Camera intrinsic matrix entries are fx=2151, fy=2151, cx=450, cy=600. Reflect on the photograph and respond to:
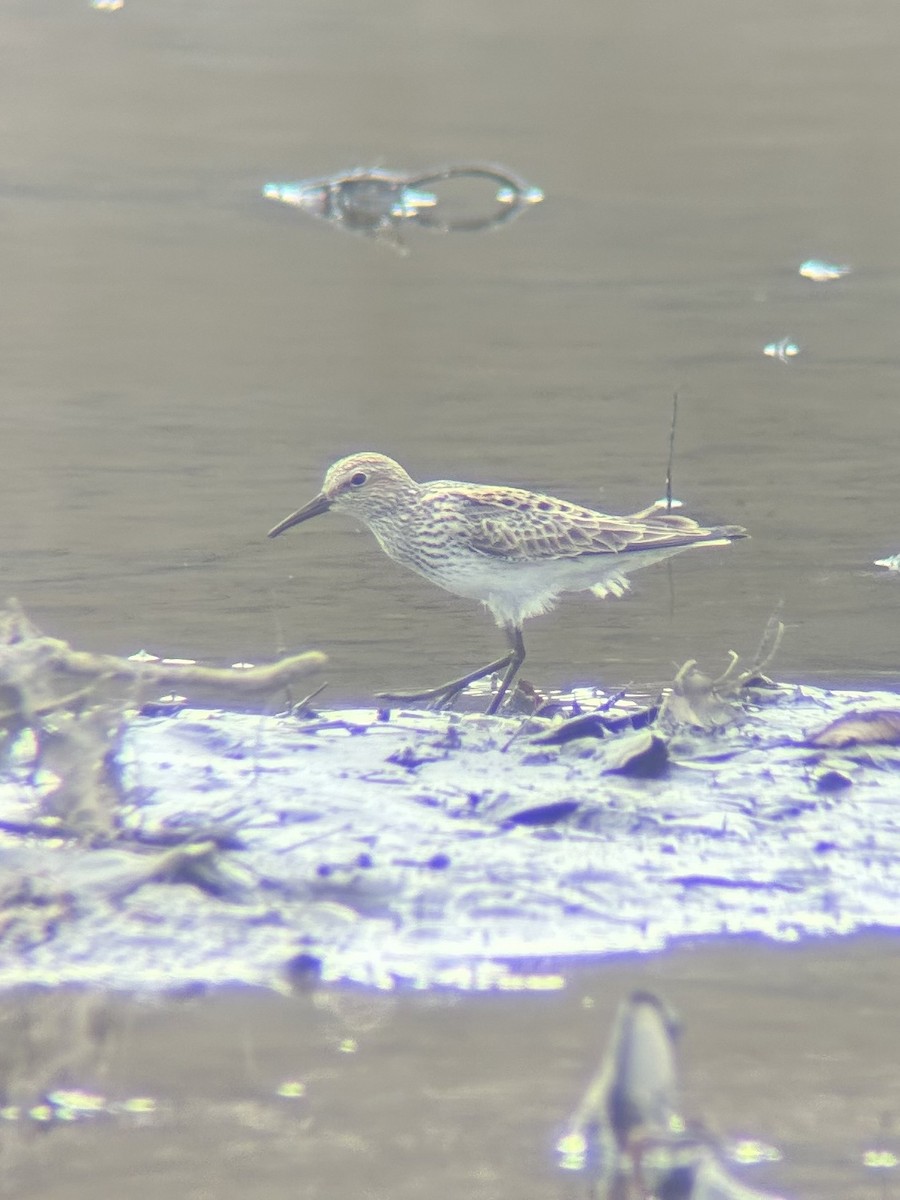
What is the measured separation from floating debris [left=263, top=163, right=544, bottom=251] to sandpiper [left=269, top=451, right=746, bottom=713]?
818 cm

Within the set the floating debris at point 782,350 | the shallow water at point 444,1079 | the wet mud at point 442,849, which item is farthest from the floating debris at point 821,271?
the shallow water at point 444,1079

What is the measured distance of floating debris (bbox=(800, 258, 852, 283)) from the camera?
13.2 metres

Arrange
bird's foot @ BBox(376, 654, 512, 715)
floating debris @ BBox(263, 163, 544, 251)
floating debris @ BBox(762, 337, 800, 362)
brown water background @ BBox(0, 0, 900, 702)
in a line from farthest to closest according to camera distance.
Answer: floating debris @ BBox(263, 163, 544, 251) → floating debris @ BBox(762, 337, 800, 362) → brown water background @ BBox(0, 0, 900, 702) → bird's foot @ BBox(376, 654, 512, 715)

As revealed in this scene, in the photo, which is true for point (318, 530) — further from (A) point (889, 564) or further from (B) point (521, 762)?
(B) point (521, 762)

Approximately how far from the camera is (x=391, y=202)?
1527 centimetres

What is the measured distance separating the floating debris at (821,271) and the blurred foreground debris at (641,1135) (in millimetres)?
9875

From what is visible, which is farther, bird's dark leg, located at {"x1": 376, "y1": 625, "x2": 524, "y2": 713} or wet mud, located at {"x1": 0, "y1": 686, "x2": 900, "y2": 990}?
bird's dark leg, located at {"x1": 376, "y1": 625, "x2": 524, "y2": 713}

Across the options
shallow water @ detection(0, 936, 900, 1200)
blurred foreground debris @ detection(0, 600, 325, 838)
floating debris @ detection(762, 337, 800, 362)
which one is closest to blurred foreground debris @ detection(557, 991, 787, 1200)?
shallow water @ detection(0, 936, 900, 1200)

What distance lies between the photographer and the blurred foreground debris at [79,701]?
533 cm

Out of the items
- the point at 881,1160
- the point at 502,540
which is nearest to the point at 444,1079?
the point at 881,1160

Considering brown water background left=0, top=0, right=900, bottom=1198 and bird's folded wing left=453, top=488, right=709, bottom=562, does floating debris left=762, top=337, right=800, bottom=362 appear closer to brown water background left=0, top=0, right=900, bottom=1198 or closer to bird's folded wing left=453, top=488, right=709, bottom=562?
brown water background left=0, top=0, right=900, bottom=1198

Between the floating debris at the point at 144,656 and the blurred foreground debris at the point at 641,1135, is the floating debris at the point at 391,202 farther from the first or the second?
the blurred foreground debris at the point at 641,1135

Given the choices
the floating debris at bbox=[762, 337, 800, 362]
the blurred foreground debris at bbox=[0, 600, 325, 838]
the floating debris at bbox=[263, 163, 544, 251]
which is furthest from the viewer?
the floating debris at bbox=[263, 163, 544, 251]

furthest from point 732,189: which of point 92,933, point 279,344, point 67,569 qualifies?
point 92,933
